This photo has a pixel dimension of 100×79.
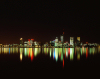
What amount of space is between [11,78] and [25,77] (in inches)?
29.8

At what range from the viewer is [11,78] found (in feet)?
20.8

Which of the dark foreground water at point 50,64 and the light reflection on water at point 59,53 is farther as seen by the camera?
the light reflection on water at point 59,53

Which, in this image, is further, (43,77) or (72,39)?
(72,39)

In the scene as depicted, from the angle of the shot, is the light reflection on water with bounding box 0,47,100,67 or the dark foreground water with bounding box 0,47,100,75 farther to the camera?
the light reflection on water with bounding box 0,47,100,67

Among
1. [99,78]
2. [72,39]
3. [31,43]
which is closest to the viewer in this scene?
[99,78]

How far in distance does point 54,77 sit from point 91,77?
209cm

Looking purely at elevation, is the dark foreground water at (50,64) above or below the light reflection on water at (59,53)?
above

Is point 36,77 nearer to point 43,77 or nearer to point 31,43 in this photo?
point 43,77

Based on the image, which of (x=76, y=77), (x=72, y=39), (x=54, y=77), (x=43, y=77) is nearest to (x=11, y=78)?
(x=43, y=77)

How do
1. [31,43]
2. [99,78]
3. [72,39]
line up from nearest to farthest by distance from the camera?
[99,78], [31,43], [72,39]

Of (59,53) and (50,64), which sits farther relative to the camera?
(59,53)

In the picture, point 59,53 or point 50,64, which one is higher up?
point 50,64

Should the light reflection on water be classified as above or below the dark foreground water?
below

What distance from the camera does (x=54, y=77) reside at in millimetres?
6477
